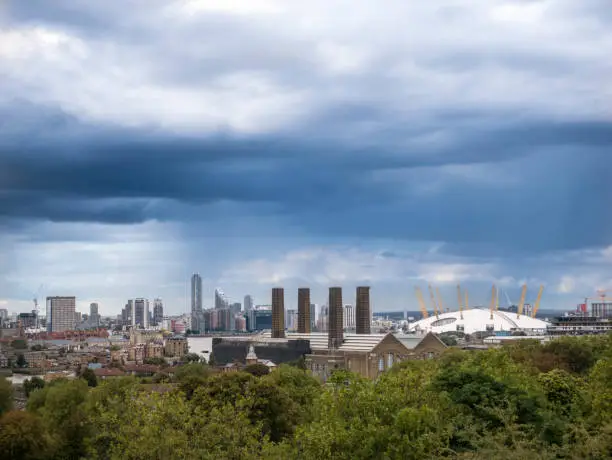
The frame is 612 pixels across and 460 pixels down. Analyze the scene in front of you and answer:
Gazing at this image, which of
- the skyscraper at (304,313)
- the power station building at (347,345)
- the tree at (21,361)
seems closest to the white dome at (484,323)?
the skyscraper at (304,313)

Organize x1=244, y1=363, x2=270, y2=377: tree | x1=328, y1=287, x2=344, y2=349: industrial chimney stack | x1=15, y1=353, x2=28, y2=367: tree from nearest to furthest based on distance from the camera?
x1=244, y1=363, x2=270, y2=377: tree → x1=328, y1=287, x2=344, y2=349: industrial chimney stack → x1=15, y1=353, x2=28, y2=367: tree

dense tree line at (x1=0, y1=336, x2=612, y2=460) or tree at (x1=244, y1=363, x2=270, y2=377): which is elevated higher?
dense tree line at (x1=0, y1=336, x2=612, y2=460)

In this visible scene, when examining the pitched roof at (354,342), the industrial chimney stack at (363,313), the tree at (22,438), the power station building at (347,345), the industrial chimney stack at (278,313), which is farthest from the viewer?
the industrial chimney stack at (278,313)

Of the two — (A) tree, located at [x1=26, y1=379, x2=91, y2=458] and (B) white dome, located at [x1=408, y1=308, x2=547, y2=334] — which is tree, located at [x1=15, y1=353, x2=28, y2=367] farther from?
(A) tree, located at [x1=26, y1=379, x2=91, y2=458]

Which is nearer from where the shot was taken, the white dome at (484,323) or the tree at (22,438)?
the tree at (22,438)

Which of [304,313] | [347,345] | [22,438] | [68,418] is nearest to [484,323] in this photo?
[304,313]

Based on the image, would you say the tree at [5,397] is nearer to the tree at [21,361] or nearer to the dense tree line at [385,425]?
the dense tree line at [385,425]

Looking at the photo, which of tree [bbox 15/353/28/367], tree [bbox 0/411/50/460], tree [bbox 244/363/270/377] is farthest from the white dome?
tree [bbox 0/411/50/460]
